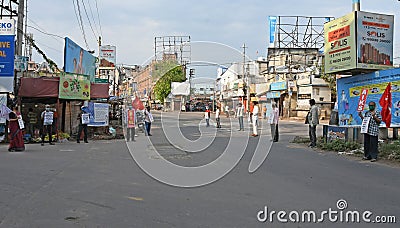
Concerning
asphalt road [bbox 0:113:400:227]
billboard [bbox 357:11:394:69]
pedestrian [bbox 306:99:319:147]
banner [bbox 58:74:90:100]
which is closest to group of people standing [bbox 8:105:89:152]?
banner [bbox 58:74:90:100]

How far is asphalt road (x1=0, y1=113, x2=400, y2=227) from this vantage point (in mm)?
5309

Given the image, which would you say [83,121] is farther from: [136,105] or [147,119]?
[147,119]

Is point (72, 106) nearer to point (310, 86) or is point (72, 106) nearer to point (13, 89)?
point (13, 89)

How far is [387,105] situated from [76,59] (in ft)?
55.0

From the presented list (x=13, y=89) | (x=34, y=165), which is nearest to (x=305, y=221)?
(x=34, y=165)

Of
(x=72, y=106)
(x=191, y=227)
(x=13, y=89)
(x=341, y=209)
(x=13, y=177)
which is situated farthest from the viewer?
(x=72, y=106)

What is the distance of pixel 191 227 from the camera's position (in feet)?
16.3

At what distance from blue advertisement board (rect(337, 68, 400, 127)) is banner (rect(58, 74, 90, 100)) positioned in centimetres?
1116

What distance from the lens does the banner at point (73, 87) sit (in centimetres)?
1803

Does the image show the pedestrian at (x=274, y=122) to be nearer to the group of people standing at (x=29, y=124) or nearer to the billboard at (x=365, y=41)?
the billboard at (x=365, y=41)

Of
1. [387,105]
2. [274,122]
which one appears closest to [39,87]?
[274,122]

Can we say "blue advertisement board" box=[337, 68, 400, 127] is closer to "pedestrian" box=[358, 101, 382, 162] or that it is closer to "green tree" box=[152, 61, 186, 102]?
"pedestrian" box=[358, 101, 382, 162]

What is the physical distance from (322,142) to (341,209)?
965cm

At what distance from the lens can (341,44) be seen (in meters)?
13.9
